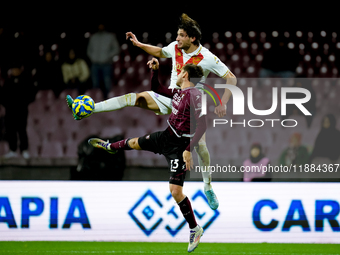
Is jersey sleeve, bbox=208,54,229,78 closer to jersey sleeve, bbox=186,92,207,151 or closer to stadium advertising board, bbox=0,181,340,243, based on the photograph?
jersey sleeve, bbox=186,92,207,151

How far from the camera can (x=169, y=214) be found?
752 centimetres

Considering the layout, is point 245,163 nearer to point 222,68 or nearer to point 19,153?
point 222,68

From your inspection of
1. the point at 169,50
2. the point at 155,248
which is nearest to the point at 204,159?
the point at 169,50

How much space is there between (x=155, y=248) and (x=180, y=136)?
7.28 ft

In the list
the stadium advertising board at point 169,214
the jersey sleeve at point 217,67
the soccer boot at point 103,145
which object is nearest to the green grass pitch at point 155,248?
the stadium advertising board at point 169,214

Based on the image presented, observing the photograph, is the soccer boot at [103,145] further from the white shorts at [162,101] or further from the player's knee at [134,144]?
the white shorts at [162,101]

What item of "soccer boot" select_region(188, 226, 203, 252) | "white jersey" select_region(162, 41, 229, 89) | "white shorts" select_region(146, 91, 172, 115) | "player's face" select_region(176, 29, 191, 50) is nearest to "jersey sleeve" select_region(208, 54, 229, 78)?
"white jersey" select_region(162, 41, 229, 89)

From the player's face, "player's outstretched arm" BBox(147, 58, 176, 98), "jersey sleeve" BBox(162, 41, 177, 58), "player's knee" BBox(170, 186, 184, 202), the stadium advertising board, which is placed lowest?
the stadium advertising board

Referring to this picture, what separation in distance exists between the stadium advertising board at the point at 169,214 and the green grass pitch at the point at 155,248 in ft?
0.53

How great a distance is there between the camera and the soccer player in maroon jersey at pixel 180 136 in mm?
5312

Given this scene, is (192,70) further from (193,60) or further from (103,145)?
(103,145)

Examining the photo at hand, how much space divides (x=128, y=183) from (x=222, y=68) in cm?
263

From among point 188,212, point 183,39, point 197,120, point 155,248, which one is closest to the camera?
point 197,120

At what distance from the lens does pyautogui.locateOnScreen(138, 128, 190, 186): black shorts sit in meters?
5.55
